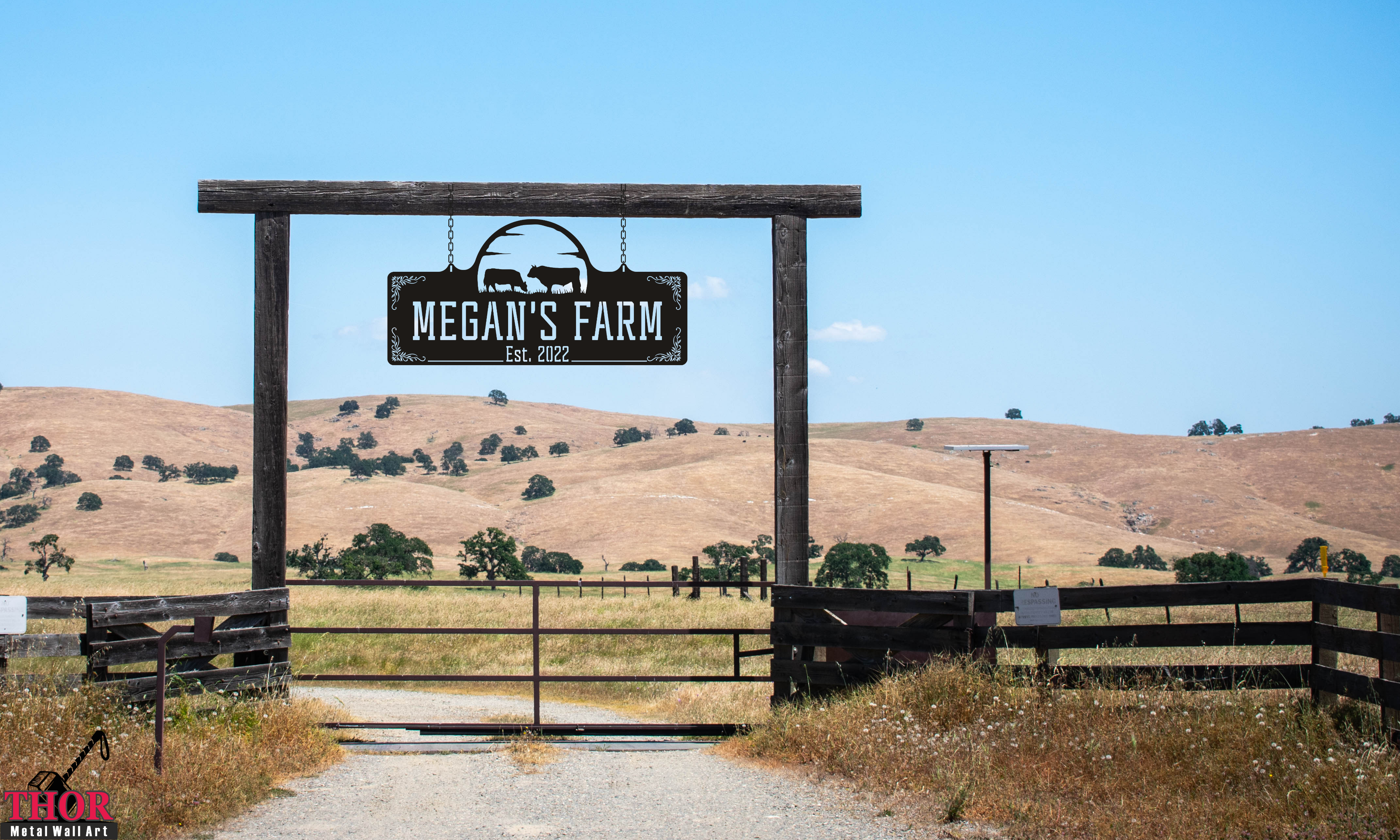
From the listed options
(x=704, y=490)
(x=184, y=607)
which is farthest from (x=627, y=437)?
(x=184, y=607)

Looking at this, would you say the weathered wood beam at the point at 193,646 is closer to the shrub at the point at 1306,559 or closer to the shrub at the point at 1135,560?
the shrub at the point at 1135,560

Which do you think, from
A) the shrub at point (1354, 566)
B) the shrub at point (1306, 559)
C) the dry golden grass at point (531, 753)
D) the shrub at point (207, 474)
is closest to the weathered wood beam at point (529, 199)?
the dry golden grass at point (531, 753)

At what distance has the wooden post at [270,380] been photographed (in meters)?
9.56

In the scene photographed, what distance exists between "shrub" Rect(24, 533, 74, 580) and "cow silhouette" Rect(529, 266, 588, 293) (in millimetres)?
54484

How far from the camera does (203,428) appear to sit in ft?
409

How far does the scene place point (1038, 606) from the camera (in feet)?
26.8

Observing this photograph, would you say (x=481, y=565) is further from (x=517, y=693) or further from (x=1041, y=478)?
(x=1041, y=478)

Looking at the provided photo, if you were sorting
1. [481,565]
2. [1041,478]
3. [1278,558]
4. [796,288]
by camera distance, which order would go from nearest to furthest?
[796,288] → [481,565] → [1278,558] → [1041,478]

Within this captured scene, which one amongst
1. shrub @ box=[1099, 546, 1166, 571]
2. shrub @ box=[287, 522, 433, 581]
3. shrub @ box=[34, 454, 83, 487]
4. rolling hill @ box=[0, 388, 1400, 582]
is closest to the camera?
shrub @ box=[287, 522, 433, 581]

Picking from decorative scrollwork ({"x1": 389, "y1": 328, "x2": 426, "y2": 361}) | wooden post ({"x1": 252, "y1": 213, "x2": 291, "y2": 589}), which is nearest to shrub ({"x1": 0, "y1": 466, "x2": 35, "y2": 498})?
wooden post ({"x1": 252, "y1": 213, "x2": 291, "y2": 589})

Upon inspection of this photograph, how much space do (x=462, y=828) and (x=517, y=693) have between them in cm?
1007

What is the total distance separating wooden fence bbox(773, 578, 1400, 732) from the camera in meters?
7.38

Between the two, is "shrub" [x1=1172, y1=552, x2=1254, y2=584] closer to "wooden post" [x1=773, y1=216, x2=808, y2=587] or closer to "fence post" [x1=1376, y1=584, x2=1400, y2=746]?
"wooden post" [x1=773, y1=216, x2=808, y2=587]

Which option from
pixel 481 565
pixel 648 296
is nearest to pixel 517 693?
pixel 648 296
